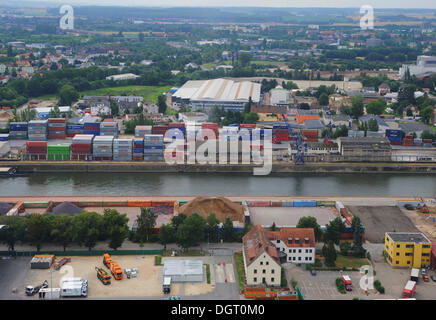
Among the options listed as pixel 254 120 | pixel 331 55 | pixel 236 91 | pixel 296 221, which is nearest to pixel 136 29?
pixel 331 55

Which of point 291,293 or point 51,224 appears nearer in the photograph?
point 291,293

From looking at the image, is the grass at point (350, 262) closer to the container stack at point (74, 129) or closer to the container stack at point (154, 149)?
the container stack at point (154, 149)

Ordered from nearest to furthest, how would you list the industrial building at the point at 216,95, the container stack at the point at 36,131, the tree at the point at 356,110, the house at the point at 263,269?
the house at the point at 263,269
the container stack at the point at 36,131
the tree at the point at 356,110
the industrial building at the point at 216,95

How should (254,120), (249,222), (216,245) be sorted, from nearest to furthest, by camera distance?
(216,245) < (249,222) < (254,120)

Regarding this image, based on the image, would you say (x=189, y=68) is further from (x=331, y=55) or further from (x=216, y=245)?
(x=216, y=245)

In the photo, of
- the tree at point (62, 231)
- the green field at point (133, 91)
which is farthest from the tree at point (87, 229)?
the green field at point (133, 91)

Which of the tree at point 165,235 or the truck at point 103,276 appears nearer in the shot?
the truck at point 103,276
